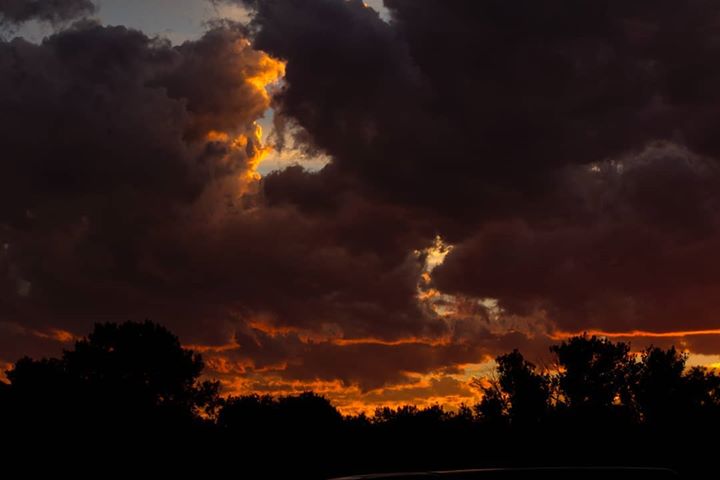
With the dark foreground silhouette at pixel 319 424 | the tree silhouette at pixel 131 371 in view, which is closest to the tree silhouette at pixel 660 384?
the dark foreground silhouette at pixel 319 424

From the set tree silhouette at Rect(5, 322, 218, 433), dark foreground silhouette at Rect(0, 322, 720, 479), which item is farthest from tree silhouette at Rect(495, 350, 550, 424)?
tree silhouette at Rect(5, 322, 218, 433)

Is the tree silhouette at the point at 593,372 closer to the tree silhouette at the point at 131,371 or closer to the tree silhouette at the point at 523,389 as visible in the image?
the tree silhouette at the point at 523,389

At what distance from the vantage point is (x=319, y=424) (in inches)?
2255

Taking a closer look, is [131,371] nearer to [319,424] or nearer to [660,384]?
[319,424]

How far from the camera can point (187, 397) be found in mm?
72438

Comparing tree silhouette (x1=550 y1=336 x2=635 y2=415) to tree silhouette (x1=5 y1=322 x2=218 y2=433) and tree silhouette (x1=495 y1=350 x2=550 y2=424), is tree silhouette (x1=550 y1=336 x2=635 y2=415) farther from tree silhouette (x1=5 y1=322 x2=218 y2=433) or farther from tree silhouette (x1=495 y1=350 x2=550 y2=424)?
tree silhouette (x1=5 y1=322 x2=218 y2=433)

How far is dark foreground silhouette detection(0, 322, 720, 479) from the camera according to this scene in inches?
1332

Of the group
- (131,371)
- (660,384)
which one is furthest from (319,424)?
(660,384)

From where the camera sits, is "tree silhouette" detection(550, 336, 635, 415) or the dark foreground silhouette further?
"tree silhouette" detection(550, 336, 635, 415)

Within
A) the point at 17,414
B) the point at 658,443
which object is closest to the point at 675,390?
the point at 658,443

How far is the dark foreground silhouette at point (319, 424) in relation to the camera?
111ft

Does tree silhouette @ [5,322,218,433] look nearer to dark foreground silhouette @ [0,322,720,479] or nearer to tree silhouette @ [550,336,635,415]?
dark foreground silhouette @ [0,322,720,479]

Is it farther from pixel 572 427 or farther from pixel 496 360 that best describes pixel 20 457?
pixel 496 360

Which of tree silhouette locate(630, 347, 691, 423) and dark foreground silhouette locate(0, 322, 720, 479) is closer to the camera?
dark foreground silhouette locate(0, 322, 720, 479)
